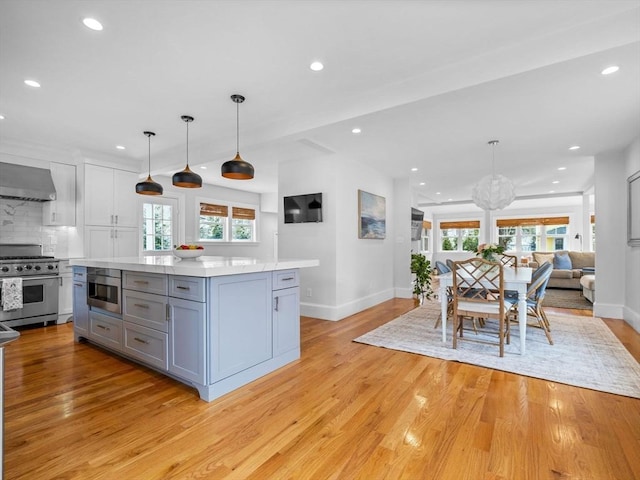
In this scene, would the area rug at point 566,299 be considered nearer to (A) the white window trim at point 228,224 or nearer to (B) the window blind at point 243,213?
(A) the white window trim at point 228,224

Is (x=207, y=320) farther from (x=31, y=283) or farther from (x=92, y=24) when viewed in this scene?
(x=31, y=283)

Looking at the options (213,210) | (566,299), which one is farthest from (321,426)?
(566,299)

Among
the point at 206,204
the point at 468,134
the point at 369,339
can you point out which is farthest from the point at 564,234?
the point at 206,204

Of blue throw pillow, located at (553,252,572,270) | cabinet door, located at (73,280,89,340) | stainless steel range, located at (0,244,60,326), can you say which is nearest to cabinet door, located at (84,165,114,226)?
stainless steel range, located at (0,244,60,326)

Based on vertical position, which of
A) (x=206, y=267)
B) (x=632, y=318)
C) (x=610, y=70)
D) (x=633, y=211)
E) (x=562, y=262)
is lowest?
(x=632, y=318)

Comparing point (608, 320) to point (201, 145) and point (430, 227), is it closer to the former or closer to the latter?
point (201, 145)

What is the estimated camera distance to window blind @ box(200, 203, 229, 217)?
22.6ft

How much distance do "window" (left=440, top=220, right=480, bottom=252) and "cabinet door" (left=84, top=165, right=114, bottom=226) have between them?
10.9 meters

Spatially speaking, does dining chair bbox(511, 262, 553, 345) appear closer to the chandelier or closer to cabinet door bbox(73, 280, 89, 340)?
the chandelier

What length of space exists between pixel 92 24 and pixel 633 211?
227 inches

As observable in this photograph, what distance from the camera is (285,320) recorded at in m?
2.87

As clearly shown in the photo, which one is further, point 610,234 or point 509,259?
point 509,259

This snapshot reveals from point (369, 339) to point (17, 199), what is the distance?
16.7 feet

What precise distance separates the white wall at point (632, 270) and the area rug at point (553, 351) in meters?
0.34
